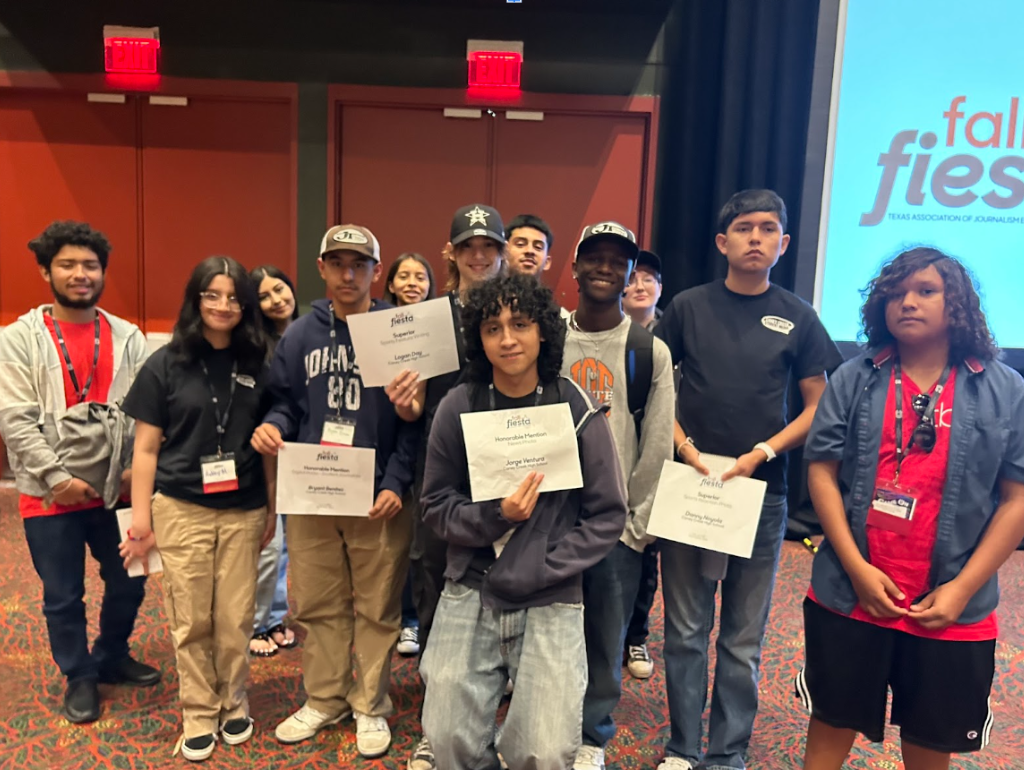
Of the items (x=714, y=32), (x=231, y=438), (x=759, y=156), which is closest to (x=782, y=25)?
(x=714, y=32)

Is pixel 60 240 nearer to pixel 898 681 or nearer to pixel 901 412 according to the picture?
pixel 901 412

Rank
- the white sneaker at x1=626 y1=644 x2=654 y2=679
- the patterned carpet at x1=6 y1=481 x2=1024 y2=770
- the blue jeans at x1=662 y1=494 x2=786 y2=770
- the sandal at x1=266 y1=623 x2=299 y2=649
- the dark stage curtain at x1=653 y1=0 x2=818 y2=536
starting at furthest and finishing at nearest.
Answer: the dark stage curtain at x1=653 y1=0 x2=818 y2=536 < the sandal at x1=266 y1=623 x2=299 y2=649 < the white sneaker at x1=626 y1=644 x2=654 y2=679 < the patterned carpet at x1=6 y1=481 x2=1024 y2=770 < the blue jeans at x1=662 y1=494 x2=786 y2=770

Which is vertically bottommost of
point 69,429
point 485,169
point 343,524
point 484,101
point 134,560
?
point 134,560

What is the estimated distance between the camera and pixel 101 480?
2.31 meters

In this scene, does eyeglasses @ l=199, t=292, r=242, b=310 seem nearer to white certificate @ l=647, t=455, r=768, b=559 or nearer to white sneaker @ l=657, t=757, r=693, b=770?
white certificate @ l=647, t=455, r=768, b=559

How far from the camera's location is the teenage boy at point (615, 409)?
1.94m

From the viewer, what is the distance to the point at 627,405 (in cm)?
197

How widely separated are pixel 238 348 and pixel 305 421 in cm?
33

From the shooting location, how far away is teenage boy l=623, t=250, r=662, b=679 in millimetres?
2752

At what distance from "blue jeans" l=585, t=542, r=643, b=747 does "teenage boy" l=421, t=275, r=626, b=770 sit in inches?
6.5

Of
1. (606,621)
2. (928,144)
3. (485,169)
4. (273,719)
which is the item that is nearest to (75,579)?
(273,719)

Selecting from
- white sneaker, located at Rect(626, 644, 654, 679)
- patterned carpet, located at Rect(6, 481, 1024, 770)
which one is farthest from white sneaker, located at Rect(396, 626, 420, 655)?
white sneaker, located at Rect(626, 644, 654, 679)

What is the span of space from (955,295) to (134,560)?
8.21 ft

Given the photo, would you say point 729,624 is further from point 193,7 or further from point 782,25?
point 193,7
